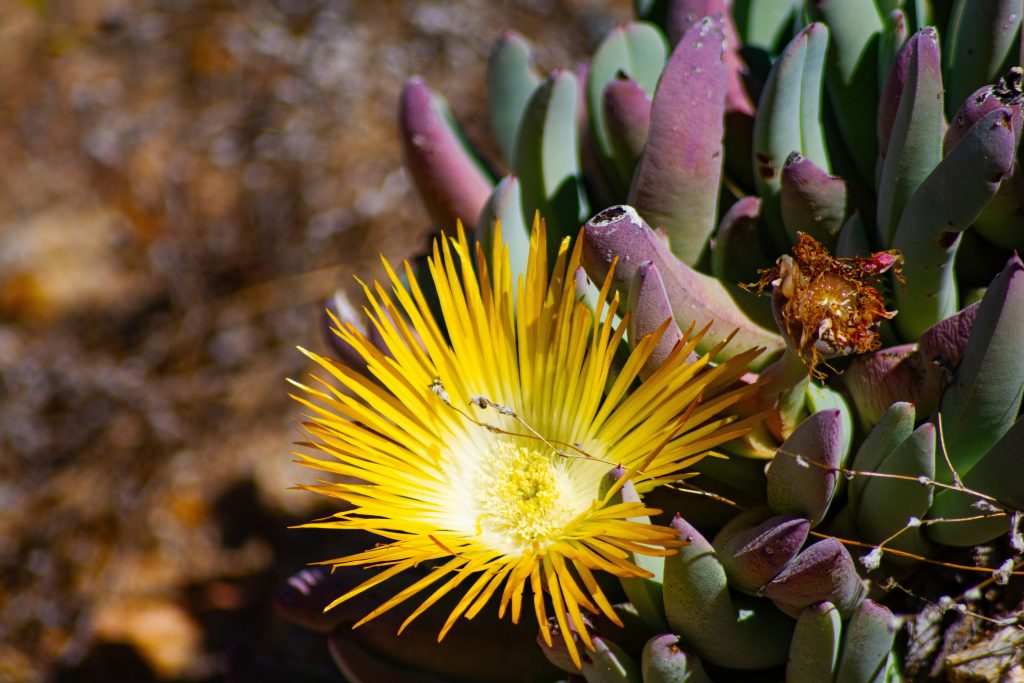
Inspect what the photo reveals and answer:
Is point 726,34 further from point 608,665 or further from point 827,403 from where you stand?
point 608,665

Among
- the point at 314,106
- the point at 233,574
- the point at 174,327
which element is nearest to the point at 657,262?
the point at 233,574

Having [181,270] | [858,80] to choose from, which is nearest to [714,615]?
[858,80]

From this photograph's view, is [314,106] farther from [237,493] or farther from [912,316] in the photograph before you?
[912,316]

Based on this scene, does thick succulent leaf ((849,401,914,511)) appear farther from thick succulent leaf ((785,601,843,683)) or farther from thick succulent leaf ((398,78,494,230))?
thick succulent leaf ((398,78,494,230))

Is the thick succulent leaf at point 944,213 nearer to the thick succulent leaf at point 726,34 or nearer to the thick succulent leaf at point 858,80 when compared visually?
the thick succulent leaf at point 858,80

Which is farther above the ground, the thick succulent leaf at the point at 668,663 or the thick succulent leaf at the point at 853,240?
the thick succulent leaf at the point at 853,240

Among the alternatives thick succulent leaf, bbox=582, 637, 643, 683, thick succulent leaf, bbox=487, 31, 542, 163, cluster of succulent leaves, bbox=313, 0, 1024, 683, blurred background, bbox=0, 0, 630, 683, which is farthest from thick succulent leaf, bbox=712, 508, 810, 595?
blurred background, bbox=0, 0, 630, 683

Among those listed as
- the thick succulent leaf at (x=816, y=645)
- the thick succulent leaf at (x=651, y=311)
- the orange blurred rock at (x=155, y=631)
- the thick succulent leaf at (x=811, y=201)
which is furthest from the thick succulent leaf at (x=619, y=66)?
the orange blurred rock at (x=155, y=631)
